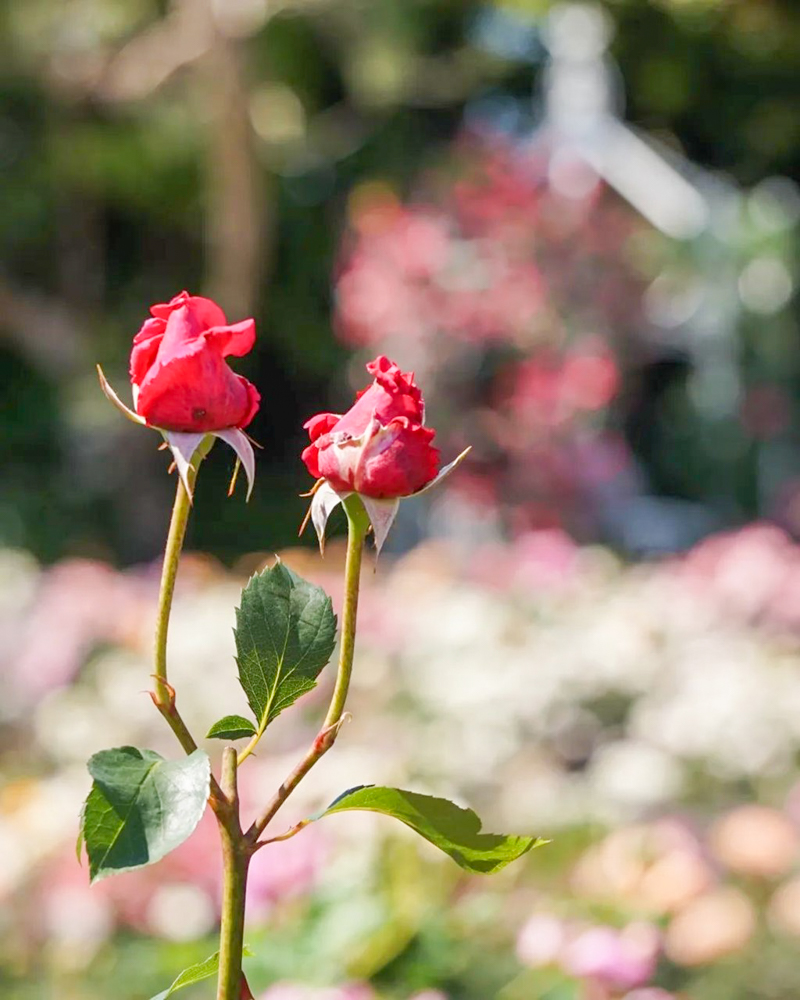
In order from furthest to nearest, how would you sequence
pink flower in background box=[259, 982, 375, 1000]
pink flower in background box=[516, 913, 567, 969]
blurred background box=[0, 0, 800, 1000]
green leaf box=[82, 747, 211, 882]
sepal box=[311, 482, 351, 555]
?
blurred background box=[0, 0, 800, 1000] → pink flower in background box=[516, 913, 567, 969] → pink flower in background box=[259, 982, 375, 1000] → sepal box=[311, 482, 351, 555] → green leaf box=[82, 747, 211, 882]

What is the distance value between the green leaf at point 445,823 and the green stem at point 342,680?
0.02 meters

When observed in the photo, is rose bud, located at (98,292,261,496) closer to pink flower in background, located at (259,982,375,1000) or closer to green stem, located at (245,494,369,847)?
green stem, located at (245,494,369,847)

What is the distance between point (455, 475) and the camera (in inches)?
237

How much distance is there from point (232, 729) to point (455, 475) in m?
5.43

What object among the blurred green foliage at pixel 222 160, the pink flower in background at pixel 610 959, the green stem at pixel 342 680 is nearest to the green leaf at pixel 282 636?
the green stem at pixel 342 680

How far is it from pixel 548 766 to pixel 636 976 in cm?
184

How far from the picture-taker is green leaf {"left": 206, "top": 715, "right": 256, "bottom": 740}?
60 cm

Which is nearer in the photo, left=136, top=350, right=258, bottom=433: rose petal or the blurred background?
left=136, top=350, right=258, bottom=433: rose petal

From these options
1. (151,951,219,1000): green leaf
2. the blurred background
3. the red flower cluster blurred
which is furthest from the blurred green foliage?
(151,951,219,1000): green leaf

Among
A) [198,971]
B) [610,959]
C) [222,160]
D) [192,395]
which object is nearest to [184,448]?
[192,395]

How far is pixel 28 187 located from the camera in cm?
878

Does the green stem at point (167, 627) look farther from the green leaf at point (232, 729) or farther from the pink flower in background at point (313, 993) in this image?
the pink flower in background at point (313, 993)

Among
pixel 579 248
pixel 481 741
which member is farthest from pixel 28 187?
pixel 481 741

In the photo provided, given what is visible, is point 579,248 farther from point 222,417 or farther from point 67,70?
point 222,417
